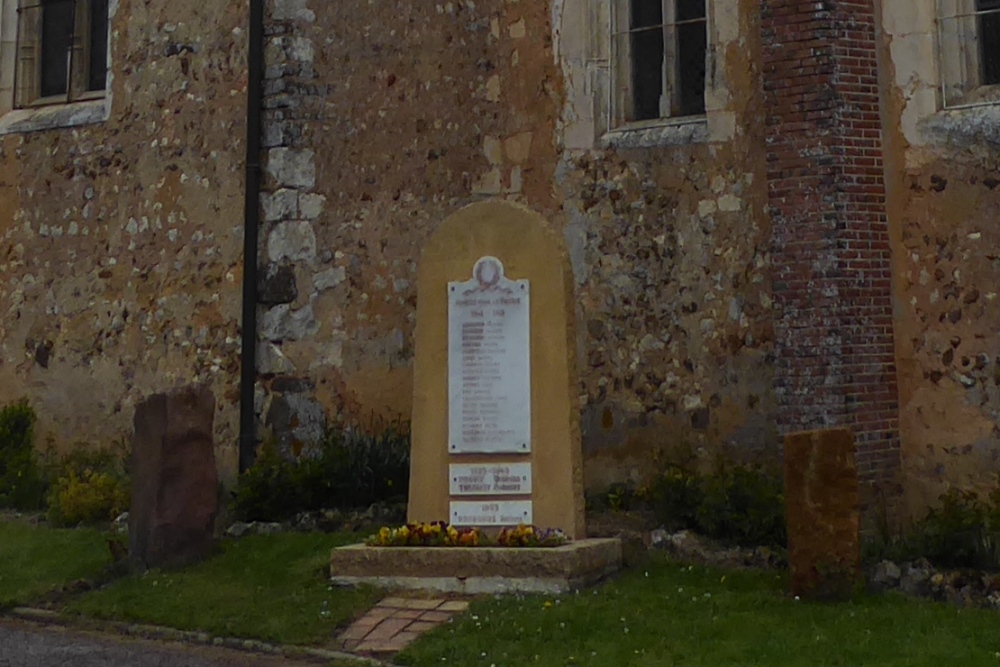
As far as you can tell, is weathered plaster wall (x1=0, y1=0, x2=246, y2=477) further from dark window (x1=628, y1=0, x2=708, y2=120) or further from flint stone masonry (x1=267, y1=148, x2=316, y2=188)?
dark window (x1=628, y1=0, x2=708, y2=120)

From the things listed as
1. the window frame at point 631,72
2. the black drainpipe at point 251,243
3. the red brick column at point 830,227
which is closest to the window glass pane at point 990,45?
the red brick column at point 830,227

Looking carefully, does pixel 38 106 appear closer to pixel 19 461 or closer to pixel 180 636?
pixel 19 461

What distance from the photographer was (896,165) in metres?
10.1

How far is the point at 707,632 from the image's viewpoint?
7.29 meters

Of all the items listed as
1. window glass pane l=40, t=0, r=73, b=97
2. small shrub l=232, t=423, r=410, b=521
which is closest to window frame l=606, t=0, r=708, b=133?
small shrub l=232, t=423, r=410, b=521

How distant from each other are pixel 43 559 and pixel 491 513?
3.72 meters

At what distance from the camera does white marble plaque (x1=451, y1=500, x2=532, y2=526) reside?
9.04m

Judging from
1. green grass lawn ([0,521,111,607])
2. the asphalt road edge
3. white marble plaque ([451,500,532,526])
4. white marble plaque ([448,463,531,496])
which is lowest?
the asphalt road edge

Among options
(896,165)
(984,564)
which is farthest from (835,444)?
(896,165)

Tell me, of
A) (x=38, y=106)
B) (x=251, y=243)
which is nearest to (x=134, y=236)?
(x=251, y=243)

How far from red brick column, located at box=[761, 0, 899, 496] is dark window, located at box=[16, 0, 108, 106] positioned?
26.3 ft

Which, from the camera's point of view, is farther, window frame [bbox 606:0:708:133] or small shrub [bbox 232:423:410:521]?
window frame [bbox 606:0:708:133]

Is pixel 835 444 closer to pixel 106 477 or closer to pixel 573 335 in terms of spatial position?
pixel 573 335

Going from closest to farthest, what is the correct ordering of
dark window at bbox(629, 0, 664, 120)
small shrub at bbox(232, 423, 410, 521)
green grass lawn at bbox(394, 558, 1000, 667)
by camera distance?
green grass lawn at bbox(394, 558, 1000, 667)
small shrub at bbox(232, 423, 410, 521)
dark window at bbox(629, 0, 664, 120)
